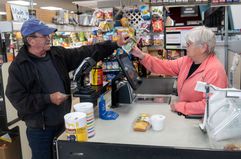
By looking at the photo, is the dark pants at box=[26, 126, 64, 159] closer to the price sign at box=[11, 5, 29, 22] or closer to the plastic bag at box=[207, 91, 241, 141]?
the plastic bag at box=[207, 91, 241, 141]

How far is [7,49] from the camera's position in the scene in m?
3.27

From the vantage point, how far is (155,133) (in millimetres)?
1569

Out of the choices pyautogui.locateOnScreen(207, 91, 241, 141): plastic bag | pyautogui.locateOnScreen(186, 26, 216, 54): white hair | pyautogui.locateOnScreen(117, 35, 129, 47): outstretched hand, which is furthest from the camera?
pyautogui.locateOnScreen(117, 35, 129, 47): outstretched hand

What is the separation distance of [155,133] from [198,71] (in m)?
0.65

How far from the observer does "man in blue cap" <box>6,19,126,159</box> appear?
6.08ft

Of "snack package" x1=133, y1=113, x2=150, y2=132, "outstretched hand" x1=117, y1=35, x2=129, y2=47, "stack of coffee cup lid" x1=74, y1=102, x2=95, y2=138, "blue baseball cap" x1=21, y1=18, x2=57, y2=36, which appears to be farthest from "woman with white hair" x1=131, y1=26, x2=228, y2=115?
"blue baseball cap" x1=21, y1=18, x2=57, y2=36

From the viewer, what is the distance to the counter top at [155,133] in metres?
1.43

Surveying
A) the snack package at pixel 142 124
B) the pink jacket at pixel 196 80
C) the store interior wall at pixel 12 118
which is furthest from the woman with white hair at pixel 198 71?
the store interior wall at pixel 12 118

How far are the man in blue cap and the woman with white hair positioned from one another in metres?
0.91

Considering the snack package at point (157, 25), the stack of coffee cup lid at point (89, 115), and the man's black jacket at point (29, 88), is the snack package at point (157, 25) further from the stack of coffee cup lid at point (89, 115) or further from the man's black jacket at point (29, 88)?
the stack of coffee cup lid at point (89, 115)

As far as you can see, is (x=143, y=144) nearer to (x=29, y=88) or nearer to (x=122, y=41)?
(x=29, y=88)

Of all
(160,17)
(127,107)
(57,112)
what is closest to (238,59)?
(127,107)

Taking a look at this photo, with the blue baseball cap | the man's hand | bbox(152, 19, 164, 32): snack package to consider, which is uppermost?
bbox(152, 19, 164, 32): snack package

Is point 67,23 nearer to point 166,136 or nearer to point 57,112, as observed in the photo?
point 57,112
